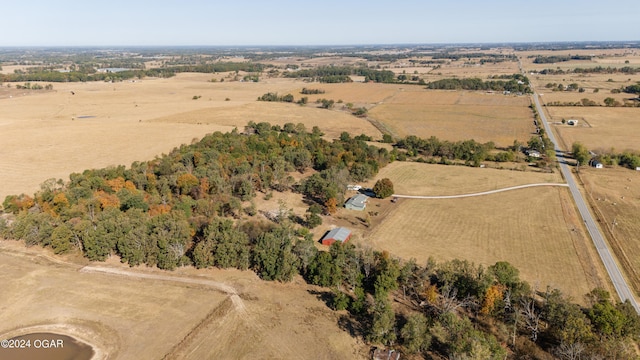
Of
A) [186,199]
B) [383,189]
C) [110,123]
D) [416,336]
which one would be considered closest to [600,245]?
[383,189]

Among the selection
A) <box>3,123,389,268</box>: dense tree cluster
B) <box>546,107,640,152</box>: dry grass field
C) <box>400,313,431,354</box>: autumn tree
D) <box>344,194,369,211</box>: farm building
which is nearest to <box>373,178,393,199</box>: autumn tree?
<box>344,194,369,211</box>: farm building

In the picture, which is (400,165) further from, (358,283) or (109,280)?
(109,280)

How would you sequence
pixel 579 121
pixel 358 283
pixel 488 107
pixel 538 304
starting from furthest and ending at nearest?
pixel 488 107
pixel 579 121
pixel 358 283
pixel 538 304

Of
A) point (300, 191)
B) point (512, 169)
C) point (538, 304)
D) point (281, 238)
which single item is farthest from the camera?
point (512, 169)

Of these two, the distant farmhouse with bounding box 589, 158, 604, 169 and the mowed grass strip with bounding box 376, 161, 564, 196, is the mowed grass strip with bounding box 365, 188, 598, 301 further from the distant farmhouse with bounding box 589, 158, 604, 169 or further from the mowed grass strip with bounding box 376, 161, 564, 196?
the distant farmhouse with bounding box 589, 158, 604, 169

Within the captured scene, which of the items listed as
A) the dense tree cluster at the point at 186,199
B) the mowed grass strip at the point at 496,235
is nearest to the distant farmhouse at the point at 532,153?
the mowed grass strip at the point at 496,235

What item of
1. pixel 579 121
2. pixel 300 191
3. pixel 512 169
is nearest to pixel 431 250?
pixel 300 191
